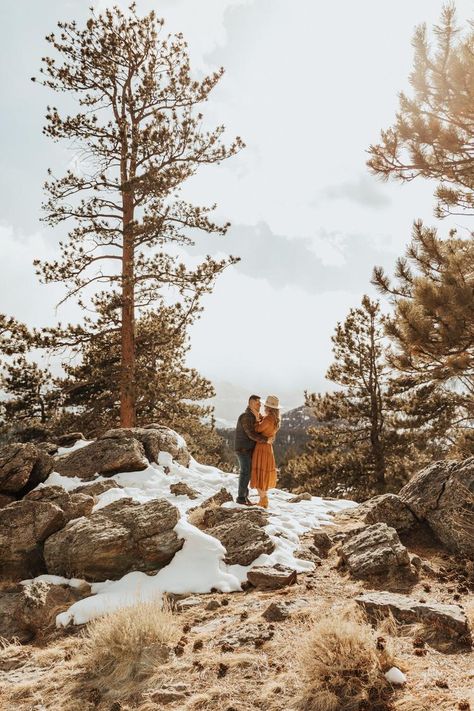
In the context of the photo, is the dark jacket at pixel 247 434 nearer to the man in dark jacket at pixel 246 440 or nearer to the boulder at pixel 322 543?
the man in dark jacket at pixel 246 440

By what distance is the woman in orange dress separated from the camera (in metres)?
9.48

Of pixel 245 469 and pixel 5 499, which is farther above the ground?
pixel 245 469

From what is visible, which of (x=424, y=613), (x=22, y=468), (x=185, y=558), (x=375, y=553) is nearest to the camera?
(x=424, y=613)

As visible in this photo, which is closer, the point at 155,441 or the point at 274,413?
the point at 274,413

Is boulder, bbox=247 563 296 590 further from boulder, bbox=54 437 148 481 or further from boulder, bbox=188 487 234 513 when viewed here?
boulder, bbox=54 437 148 481

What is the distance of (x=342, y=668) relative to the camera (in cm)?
403

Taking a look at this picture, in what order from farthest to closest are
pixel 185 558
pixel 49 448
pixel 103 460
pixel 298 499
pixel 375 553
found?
pixel 49 448 → pixel 298 499 → pixel 103 460 → pixel 185 558 → pixel 375 553

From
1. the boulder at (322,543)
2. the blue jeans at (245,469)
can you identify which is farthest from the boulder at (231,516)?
the boulder at (322,543)

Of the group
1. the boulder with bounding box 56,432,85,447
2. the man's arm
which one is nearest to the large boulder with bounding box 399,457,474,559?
the man's arm

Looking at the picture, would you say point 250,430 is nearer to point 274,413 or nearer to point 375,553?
point 274,413

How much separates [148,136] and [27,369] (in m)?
9.29

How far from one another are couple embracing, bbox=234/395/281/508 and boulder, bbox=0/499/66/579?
3425 mm

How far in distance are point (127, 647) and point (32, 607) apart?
2.07m

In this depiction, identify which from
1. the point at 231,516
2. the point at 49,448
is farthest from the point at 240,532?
the point at 49,448
